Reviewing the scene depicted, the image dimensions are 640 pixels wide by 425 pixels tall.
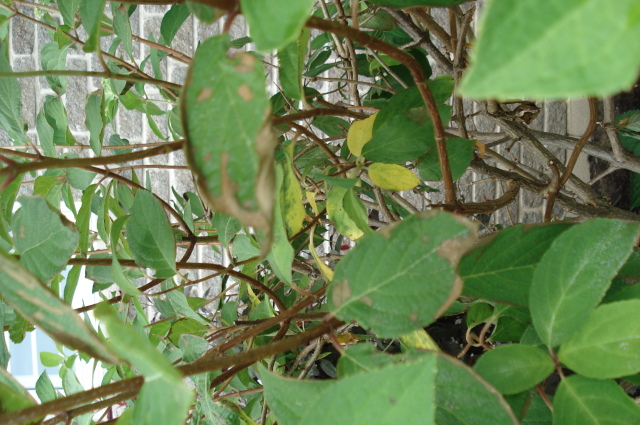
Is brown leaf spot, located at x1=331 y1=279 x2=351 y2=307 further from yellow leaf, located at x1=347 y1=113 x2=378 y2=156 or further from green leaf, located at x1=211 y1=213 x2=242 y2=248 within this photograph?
green leaf, located at x1=211 y1=213 x2=242 y2=248

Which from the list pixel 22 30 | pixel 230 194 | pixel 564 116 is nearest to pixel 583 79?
pixel 230 194

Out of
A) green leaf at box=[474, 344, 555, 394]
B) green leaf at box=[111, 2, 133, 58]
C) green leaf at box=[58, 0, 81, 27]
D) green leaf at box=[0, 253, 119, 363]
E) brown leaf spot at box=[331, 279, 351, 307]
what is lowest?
green leaf at box=[474, 344, 555, 394]

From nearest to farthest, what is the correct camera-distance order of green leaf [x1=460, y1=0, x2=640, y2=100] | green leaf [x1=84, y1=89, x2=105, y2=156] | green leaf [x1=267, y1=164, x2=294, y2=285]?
green leaf [x1=460, y1=0, x2=640, y2=100] < green leaf [x1=267, y1=164, x2=294, y2=285] < green leaf [x1=84, y1=89, x2=105, y2=156]

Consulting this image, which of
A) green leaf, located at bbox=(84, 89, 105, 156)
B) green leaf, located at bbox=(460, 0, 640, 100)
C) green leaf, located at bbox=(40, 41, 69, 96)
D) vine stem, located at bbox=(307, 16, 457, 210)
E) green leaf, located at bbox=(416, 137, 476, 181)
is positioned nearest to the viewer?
green leaf, located at bbox=(460, 0, 640, 100)

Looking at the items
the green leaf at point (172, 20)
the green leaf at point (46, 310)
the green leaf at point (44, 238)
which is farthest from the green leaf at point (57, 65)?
the green leaf at point (46, 310)

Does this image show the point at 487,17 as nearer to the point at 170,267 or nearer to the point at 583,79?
the point at 583,79

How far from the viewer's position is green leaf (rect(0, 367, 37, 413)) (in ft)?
0.83

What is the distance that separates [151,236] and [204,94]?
0.30 metres

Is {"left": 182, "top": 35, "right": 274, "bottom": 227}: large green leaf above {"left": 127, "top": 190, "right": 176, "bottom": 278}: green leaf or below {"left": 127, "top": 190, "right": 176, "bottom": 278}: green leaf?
above

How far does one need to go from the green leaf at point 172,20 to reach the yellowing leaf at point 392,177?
1.12 feet

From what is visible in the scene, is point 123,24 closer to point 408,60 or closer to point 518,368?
point 408,60

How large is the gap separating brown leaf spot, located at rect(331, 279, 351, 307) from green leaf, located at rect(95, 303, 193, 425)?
0.38 ft

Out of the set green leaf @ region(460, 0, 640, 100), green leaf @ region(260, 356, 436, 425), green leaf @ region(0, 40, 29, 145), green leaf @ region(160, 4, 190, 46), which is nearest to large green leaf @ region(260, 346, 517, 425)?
green leaf @ region(260, 356, 436, 425)

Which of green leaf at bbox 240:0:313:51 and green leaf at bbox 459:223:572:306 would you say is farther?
green leaf at bbox 459:223:572:306
